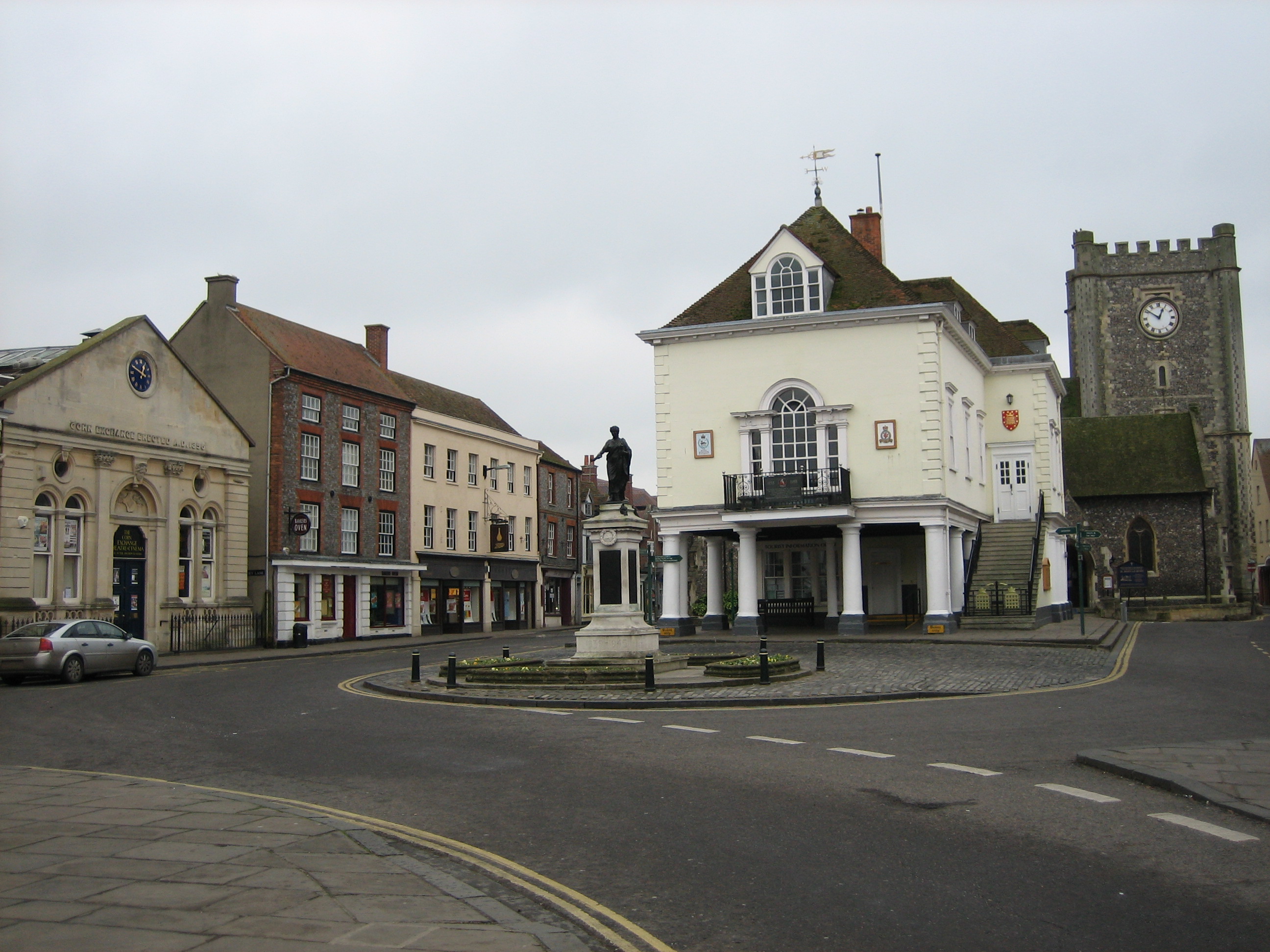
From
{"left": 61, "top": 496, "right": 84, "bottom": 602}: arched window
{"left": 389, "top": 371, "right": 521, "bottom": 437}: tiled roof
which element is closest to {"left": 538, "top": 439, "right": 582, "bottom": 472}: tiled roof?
{"left": 389, "top": 371, "right": 521, "bottom": 437}: tiled roof

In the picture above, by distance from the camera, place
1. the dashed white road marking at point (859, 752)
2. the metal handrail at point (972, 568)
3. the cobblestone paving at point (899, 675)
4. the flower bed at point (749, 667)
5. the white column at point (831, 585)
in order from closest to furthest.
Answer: the dashed white road marking at point (859, 752)
the cobblestone paving at point (899, 675)
the flower bed at point (749, 667)
the metal handrail at point (972, 568)
the white column at point (831, 585)

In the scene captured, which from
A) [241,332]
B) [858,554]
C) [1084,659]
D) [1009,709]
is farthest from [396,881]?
[241,332]

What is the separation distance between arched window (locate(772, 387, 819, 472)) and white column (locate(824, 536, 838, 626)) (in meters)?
3.69

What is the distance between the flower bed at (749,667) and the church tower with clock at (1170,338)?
56642mm

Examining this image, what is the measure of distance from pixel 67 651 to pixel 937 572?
883 inches

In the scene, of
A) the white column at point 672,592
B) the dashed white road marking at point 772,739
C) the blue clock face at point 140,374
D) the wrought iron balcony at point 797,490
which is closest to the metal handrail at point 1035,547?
the wrought iron balcony at point 797,490

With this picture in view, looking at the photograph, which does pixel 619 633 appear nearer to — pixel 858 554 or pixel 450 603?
pixel 858 554

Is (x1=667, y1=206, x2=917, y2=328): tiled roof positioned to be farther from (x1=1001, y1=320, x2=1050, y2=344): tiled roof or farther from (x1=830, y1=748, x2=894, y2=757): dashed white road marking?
(x1=830, y1=748, x2=894, y2=757): dashed white road marking

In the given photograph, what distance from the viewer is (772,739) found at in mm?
12836

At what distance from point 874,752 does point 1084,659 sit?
45.9 ft

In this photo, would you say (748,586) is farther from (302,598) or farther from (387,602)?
(387,602)

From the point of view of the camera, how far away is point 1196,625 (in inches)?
1592

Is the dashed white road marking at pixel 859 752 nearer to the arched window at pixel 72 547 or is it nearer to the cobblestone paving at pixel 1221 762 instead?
the cobblestone paving at pixel 1221 762

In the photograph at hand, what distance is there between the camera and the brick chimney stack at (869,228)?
4353 centimetres
